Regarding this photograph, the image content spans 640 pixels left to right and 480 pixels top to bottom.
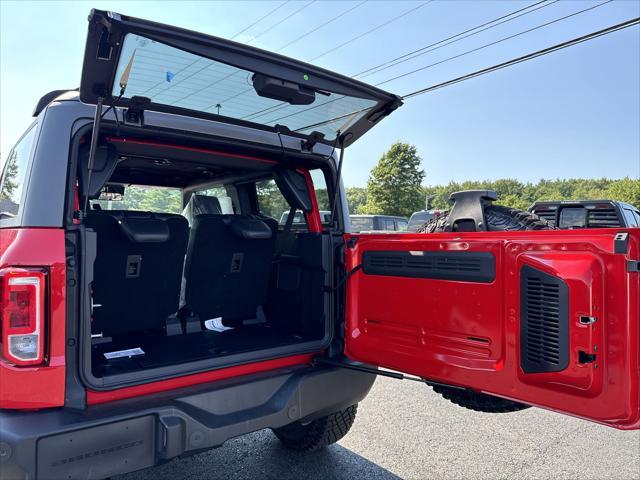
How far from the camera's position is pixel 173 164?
356cm

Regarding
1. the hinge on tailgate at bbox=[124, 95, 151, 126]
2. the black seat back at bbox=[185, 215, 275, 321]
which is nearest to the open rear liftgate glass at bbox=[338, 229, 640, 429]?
the black seat back at bbox=[185, 215, 275, 321]

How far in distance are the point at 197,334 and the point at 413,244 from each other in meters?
1.72

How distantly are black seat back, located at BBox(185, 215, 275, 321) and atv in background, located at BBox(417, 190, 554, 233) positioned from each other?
1.34 m

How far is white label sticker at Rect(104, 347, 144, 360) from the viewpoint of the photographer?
8.14ft

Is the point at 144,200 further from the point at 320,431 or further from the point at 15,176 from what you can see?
the point at 320,431

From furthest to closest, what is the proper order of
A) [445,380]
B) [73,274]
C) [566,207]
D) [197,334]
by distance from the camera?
[566,207] < [197,334] < [445,380] < [73,274]

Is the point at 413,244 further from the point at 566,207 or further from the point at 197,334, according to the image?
the point at 566,207

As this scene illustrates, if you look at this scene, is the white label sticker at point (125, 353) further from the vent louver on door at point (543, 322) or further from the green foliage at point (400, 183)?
the green foliage at point (400, 183)

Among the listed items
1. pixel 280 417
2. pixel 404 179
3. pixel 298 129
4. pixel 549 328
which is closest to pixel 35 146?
pixel 298 129

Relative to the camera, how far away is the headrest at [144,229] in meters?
2.55

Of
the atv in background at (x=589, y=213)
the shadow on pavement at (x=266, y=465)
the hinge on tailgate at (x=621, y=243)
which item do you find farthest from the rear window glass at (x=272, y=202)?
the atv in background at (x=589, y=213)

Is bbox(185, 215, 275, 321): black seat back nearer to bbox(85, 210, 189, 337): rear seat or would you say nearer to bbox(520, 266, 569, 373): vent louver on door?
bbox(85, 210, 189, 337): rear seat

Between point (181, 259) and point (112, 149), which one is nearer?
point (112, 149)

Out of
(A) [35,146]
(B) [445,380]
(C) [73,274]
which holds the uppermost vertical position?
(A) [35,146]
